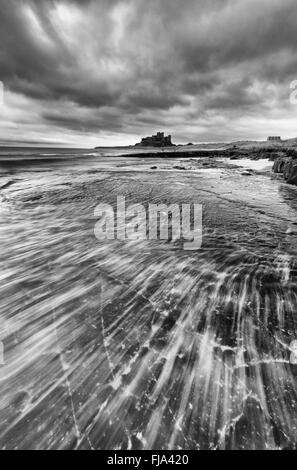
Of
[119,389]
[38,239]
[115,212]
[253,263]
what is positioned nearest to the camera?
[119,389]

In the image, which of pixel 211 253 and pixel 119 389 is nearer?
pixel 119 389

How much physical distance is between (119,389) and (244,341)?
1.54 m

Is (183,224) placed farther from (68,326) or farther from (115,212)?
(68,326)

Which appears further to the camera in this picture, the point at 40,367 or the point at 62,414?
the point at 40,367

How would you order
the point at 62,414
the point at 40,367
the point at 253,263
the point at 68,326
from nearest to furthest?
the point at 62,414
the point at 40,367
the point at 68,326
the point at 253,263

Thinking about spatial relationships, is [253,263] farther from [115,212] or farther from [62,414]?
[115,212]

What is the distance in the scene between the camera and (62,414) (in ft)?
6.54

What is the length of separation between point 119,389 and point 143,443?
48 cm
